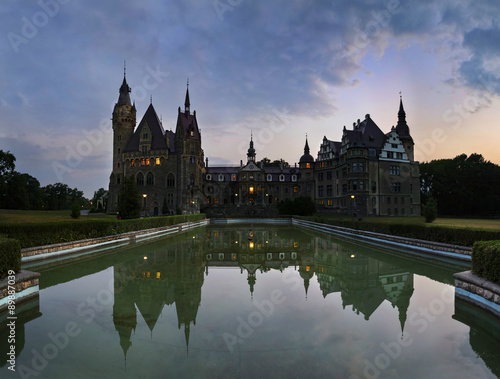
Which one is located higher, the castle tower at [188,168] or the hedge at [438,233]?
the castle tower at [188,168]

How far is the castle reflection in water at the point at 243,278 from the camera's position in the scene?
6.79 meters

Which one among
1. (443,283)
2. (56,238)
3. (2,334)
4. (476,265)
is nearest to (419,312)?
(476,265)

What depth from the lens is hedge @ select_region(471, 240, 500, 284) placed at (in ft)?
22.1

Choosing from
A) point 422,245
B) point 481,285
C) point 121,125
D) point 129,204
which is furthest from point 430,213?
point 121,125

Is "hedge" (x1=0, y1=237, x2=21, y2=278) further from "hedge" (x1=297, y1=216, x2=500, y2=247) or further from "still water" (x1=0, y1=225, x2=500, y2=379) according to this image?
"hedge" (x1=297, y1=216, x2=500, y2=247)

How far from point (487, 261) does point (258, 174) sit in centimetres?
6550

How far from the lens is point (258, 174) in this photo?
7219cm

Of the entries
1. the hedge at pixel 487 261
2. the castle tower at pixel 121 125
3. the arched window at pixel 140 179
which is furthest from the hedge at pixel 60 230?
the castle tower at pixel 121 125

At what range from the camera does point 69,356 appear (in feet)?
15.4

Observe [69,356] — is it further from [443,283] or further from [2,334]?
[443,283]

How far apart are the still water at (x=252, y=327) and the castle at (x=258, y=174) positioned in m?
39.2

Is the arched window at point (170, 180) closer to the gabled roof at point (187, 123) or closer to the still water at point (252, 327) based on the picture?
the gabled roof at point (187, 123)

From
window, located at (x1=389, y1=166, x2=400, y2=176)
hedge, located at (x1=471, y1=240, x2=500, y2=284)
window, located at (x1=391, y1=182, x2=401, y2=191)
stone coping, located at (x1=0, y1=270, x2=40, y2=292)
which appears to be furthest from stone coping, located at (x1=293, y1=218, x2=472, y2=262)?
window, located at (x1=389, y1=166, x2=400, y2=176)

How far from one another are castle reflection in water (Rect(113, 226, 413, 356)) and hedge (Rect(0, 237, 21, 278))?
101 inches
